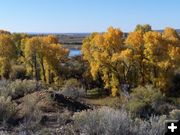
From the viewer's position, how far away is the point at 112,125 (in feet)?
32.5

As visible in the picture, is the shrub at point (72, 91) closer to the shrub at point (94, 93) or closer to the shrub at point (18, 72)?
the shrub at point (94, 93)

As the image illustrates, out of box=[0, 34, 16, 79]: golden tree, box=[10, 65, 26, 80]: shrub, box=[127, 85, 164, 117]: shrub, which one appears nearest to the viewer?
box=[127, 85, 164, 117]: shrub

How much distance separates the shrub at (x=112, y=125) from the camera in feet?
32.3

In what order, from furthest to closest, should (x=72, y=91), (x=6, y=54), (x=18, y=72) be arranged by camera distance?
1. (x=6, y=54)
2. (x=18, y=72)
3. (x=72, y=91)

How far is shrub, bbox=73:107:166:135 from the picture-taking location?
9852mm

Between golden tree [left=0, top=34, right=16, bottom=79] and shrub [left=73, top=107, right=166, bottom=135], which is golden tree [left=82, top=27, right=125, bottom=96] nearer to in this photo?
golden tree [left=0, top=34, right=16, bottom=79]

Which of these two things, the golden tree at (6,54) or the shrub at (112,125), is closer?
the shrub at (112,125)

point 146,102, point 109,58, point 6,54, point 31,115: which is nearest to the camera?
point 31,115

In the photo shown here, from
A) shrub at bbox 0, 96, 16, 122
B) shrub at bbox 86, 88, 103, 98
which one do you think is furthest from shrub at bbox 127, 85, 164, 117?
shrub at bbox 86, 88, 103, 98

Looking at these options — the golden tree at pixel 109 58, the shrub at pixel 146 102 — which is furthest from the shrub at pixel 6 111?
the golden tree at pixel 109 58

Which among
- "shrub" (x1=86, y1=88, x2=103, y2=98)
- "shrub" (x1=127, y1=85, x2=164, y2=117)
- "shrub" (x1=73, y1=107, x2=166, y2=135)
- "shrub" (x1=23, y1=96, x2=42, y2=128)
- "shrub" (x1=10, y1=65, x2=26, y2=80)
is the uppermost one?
"shrub" (x1=73, y1=107, x2=166, y2=135)

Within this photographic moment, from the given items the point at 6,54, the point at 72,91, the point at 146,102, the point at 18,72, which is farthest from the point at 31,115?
the point at 6,54

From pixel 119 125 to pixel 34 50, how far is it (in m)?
53.2

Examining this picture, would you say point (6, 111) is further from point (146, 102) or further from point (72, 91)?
point (72, 91)
